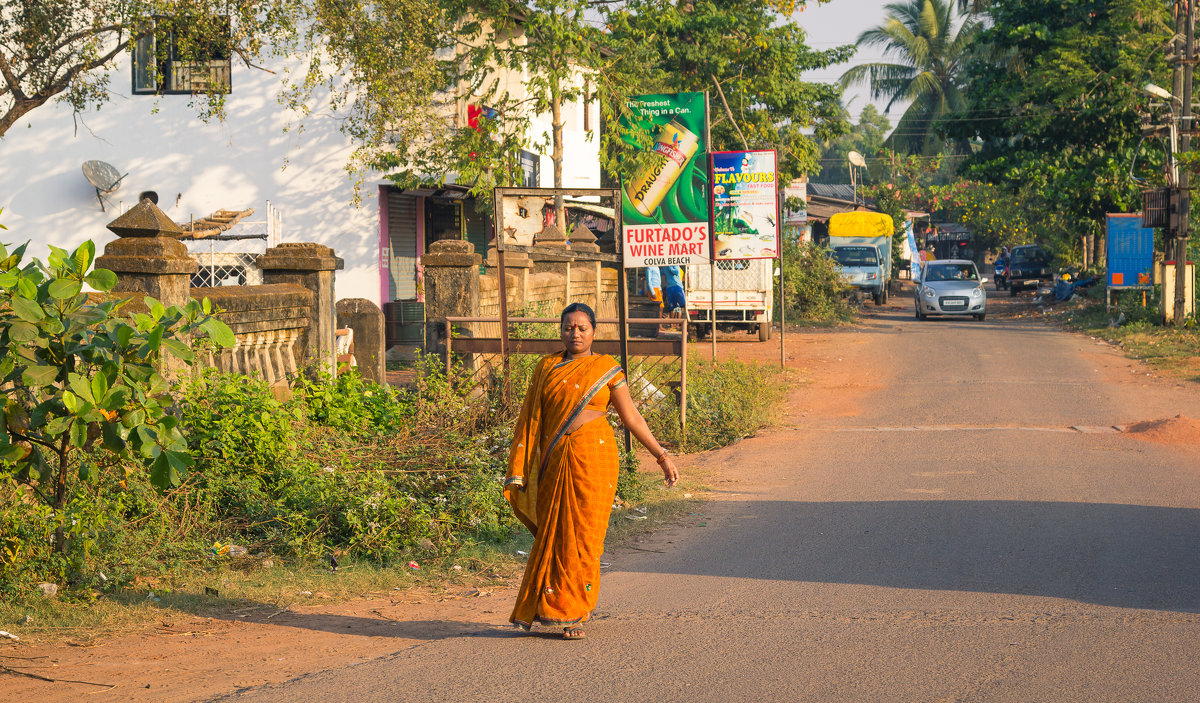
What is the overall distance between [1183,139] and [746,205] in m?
12.2

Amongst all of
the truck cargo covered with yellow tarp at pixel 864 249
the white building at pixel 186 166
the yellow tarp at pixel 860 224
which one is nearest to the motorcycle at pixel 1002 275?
the truck cargo covered with yellow tarp at pixel 864 249

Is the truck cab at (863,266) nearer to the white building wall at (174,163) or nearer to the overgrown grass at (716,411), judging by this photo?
the white building wall at (174,163)

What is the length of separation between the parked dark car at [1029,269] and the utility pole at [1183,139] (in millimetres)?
16514

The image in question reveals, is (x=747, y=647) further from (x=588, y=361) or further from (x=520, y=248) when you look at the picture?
(x=520, y=248)

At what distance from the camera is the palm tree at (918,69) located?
5291cm

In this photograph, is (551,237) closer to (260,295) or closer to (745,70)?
(260,295)

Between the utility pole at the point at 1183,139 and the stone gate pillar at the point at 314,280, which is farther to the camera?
the utility pole at the point at 1183,139

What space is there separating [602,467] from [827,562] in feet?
6.51

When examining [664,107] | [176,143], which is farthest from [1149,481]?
[176,143]

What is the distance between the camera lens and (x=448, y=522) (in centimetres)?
702

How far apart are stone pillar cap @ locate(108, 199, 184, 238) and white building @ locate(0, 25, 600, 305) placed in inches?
542

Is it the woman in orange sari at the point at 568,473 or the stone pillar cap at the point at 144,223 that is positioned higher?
the stone pillar cap at the point at 144,223

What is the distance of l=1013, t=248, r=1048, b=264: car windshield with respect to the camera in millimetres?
41031

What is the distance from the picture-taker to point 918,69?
53.7 metres
